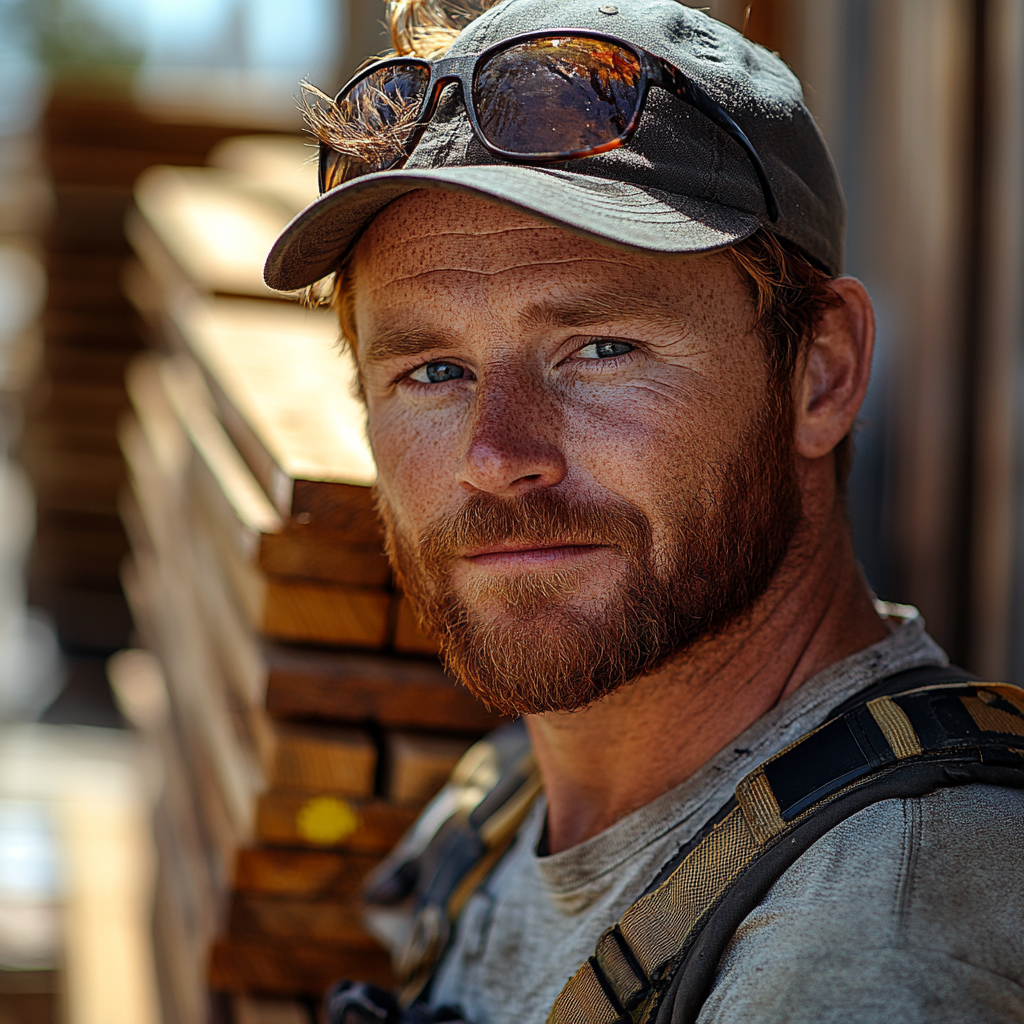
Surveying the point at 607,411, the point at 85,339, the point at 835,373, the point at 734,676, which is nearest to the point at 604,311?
the point at 607,411

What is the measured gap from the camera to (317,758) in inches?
86.9

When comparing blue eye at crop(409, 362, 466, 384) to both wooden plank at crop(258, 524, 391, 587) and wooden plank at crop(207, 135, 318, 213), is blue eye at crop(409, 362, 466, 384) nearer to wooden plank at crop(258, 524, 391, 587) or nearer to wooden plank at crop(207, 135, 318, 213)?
wooden plank at crop(258, 524, 391, 587)

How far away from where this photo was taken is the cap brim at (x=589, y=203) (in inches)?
55.6

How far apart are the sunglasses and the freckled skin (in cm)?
9

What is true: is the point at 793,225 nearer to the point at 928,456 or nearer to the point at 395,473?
the point at 395,473

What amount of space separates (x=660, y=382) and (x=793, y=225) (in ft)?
0.88

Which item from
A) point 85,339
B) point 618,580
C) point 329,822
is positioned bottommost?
point 85,339

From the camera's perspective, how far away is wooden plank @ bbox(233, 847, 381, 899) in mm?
2266

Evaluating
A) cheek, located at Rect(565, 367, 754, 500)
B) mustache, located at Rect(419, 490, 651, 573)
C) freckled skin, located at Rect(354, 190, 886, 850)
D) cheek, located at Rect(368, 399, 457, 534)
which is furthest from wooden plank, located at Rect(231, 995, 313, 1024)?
cheek, located at Rect(565, 367, 754, 500)

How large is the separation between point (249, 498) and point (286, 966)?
87 cm

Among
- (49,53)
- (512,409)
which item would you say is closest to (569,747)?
(512,409)

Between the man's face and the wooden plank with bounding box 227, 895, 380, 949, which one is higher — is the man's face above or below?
above

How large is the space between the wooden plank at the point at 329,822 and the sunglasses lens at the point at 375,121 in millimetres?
1081

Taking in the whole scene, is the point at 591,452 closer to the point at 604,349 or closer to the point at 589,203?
the point at 604,349
